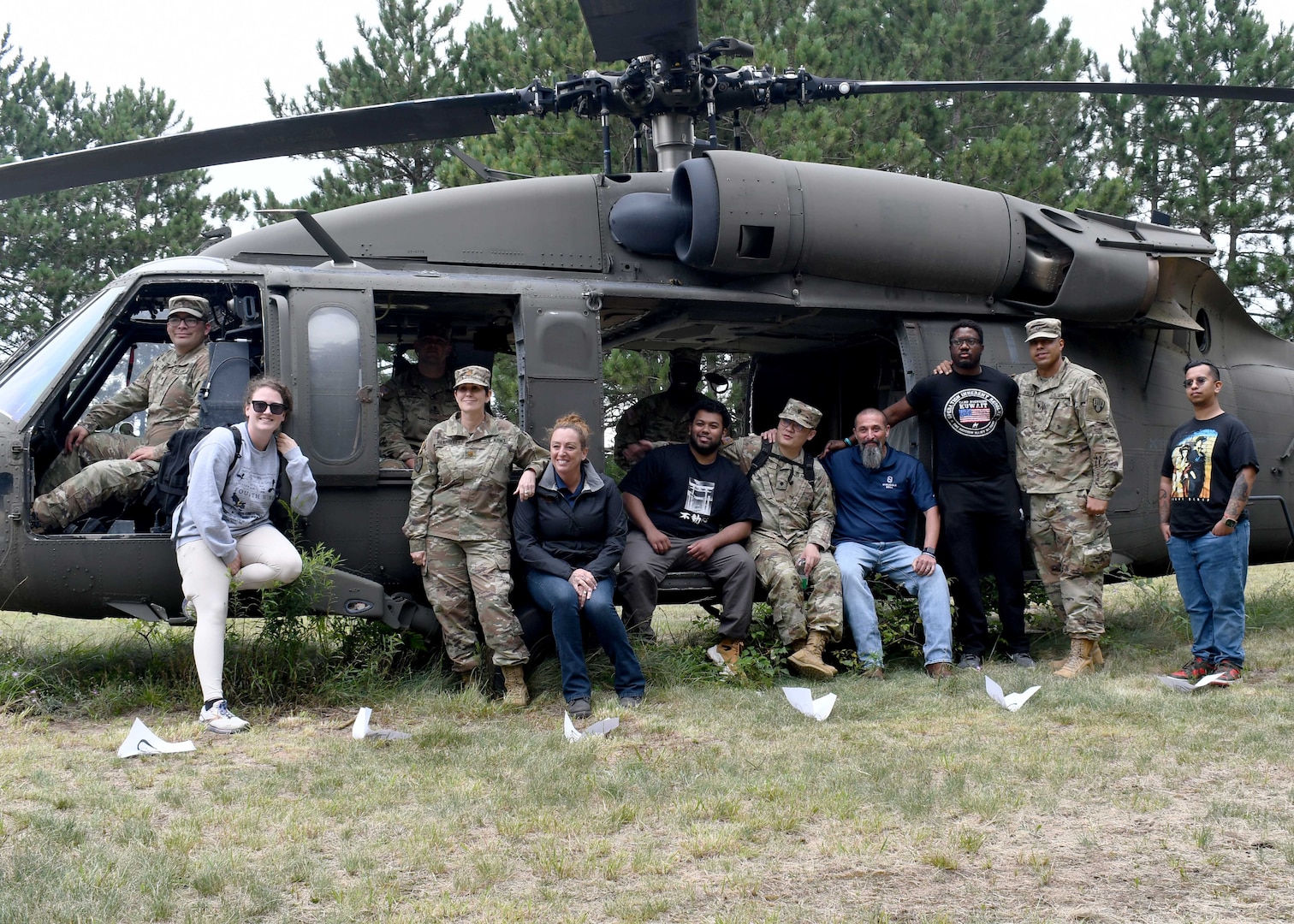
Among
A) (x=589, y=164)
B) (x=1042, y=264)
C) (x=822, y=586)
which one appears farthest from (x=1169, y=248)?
(x=589, y=164)

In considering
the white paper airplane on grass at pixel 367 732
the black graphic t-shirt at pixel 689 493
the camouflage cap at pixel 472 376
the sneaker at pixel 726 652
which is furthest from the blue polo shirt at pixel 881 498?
the white paper airplane on grass at pixel 367 732

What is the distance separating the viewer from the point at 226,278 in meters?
5.95

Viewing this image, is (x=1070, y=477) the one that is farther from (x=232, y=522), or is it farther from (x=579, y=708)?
(x=232, y=522)

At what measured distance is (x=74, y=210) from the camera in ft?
70.1

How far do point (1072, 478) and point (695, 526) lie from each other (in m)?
2.06

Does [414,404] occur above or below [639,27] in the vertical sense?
below

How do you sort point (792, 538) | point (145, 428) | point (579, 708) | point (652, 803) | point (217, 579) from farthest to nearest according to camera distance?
point (792, 538), point (145, 428), point (579, 708), point (217, 579), point (652, 803)

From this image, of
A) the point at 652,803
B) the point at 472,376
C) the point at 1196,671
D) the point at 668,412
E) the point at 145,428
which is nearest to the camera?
the point at 652,803

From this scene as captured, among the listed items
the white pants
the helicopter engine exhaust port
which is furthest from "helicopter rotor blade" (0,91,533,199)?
the white pants

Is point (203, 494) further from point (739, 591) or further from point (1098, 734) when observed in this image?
point (1098, 734)

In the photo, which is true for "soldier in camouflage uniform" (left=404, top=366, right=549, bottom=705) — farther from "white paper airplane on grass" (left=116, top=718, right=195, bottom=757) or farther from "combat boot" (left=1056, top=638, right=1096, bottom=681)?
"combat boot" (left=1056, top=638, right=1096, bottom=681)

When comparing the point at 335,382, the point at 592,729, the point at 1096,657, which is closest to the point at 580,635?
the point at 592,729

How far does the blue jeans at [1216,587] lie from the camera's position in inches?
234

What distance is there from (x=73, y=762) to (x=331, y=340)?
2.29 meters
